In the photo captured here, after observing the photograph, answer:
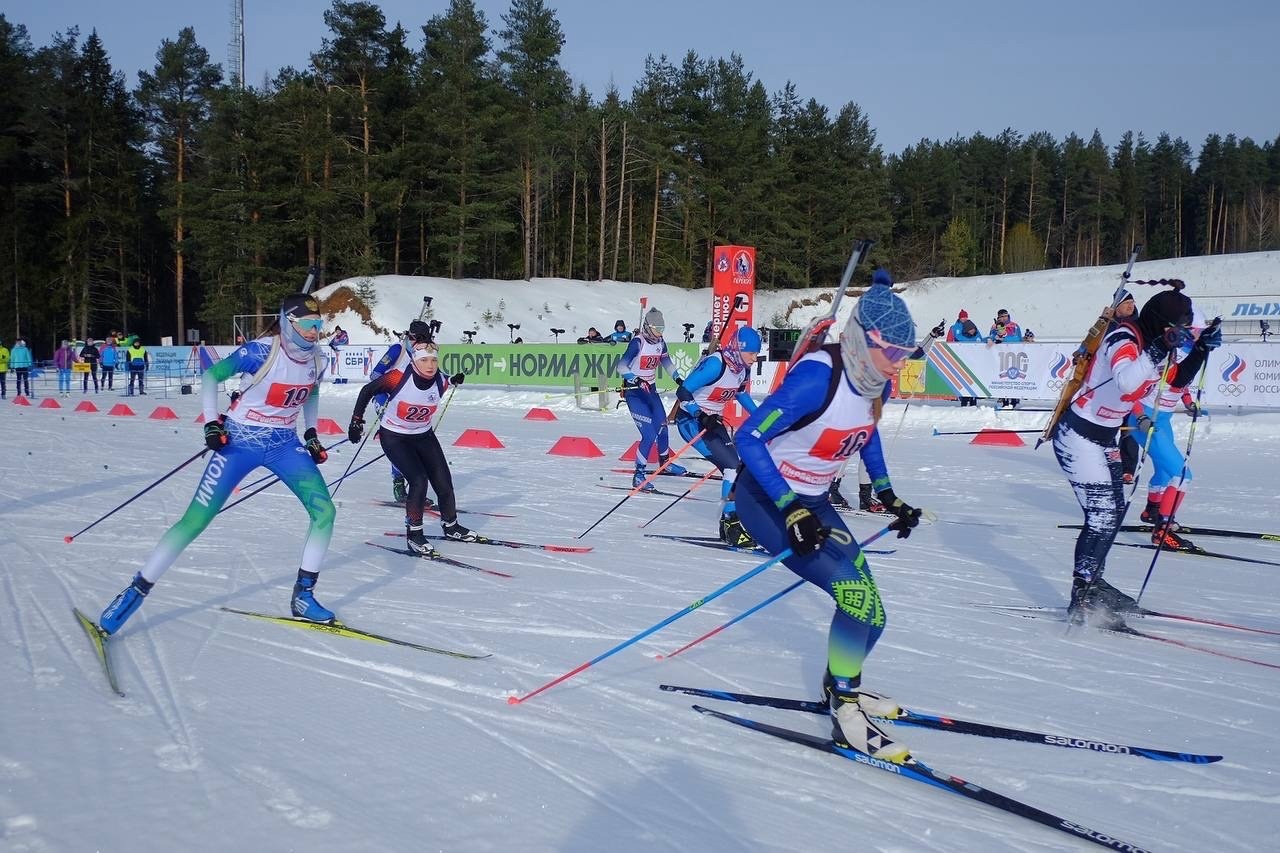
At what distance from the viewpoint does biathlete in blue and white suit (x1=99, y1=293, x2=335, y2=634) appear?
17.6 feet

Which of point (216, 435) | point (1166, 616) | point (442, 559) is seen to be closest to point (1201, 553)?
point (1166, 616)

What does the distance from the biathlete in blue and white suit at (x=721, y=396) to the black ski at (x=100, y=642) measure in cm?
497

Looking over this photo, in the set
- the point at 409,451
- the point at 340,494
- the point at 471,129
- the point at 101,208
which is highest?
the point at 471,129

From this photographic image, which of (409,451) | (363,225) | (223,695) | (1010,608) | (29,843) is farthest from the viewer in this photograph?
(363,225)

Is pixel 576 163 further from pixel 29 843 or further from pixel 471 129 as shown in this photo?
pixel 29 843

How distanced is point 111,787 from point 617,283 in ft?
164

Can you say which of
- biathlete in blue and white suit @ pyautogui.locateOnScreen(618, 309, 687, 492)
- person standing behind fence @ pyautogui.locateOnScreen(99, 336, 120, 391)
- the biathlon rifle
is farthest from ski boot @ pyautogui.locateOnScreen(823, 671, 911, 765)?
person standing behind fence @ pyautogui.locateOnScreen(99, 336, 120, 391)

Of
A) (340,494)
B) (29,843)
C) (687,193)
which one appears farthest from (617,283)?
(29,843)

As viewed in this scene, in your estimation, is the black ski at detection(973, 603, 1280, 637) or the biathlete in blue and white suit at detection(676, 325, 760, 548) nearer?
the black ski at detection(973, 603, 1280, 637)

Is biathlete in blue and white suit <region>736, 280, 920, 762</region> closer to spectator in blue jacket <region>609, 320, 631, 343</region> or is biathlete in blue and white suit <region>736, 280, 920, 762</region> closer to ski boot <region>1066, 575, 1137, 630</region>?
ski boot <region>1066, 575, 1137, 630</region>

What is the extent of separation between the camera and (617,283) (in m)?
52.7

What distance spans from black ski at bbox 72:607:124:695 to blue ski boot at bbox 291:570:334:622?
1.01m

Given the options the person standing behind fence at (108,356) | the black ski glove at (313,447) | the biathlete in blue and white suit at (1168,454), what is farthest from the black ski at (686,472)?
the person standing behind fence at (108,356)

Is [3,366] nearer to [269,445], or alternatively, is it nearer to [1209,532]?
[269,445]
